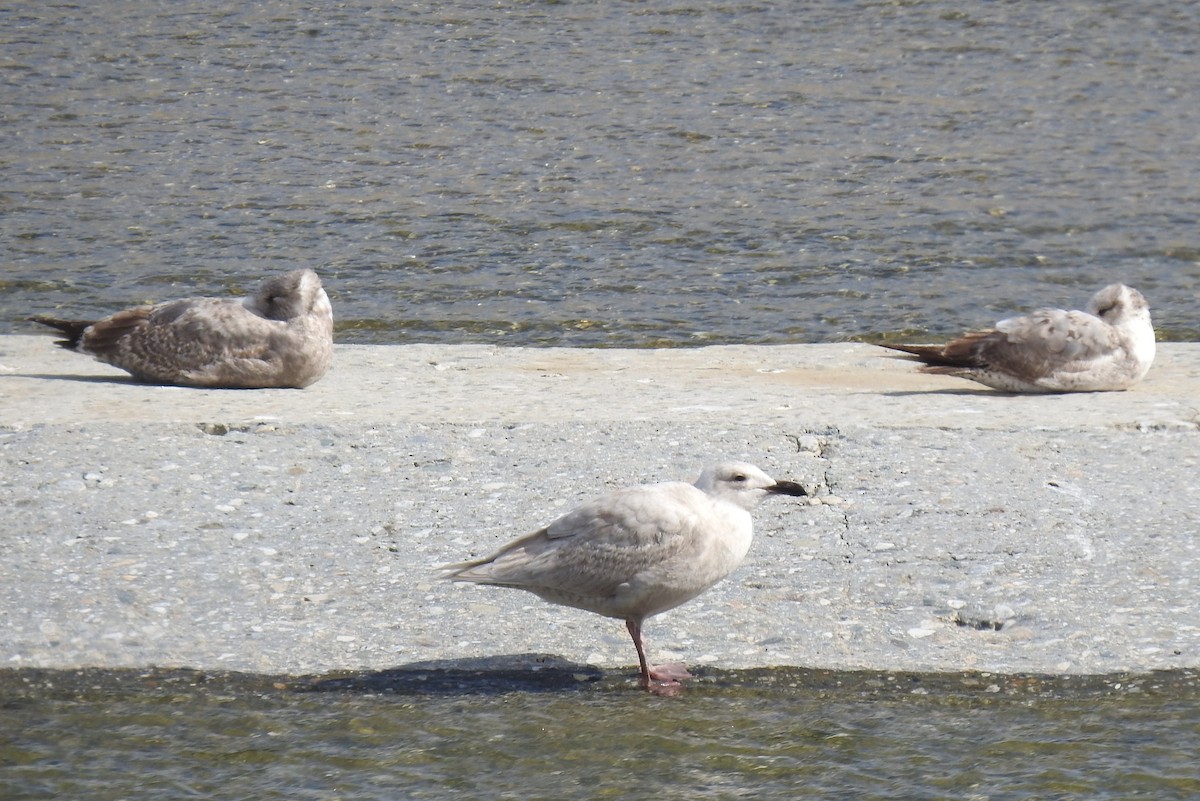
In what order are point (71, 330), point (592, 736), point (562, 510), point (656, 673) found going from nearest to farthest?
point (592, 736), point (656, 673), point (562, 510), point (71, 330)

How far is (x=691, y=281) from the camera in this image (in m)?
13.0

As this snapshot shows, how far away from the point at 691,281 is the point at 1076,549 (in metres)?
6.79

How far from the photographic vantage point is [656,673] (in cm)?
537

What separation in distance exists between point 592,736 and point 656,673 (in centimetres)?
42

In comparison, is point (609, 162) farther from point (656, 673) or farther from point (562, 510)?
point (656, 673)

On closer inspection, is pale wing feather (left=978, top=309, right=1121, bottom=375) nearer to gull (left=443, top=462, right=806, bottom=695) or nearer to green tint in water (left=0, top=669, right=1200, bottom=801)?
green tint in water (left=0, top=669, right=1200, bottom=801)

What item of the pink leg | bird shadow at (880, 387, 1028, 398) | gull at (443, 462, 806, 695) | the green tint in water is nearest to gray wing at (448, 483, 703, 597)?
gull at (443, 462, 806, 695)

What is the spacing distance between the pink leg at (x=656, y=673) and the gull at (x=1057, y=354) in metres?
3.77

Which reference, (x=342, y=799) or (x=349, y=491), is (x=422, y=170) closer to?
(x=349, y=491)

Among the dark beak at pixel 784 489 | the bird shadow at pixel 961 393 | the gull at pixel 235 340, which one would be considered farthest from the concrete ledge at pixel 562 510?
the dark beak at pixel 784 489

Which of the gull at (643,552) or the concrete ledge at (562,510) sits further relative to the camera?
the concrete ledge at (562,510)

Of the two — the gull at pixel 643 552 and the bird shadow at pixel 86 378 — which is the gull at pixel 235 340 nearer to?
the bird shadow at pixel 86 378

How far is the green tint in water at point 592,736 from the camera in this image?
4.69 m

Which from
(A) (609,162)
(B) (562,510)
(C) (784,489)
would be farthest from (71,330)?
(A) (609,162)
